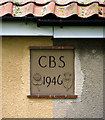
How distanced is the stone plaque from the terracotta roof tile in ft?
2.57

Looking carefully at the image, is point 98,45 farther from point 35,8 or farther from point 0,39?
point 0,39

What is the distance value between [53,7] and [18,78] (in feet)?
4.64

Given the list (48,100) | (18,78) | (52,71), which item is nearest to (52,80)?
(52,71)

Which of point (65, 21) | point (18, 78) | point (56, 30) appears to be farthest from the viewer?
point (18, 78)

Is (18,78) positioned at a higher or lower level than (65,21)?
lower

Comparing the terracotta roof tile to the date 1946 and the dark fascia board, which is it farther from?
the date 1946

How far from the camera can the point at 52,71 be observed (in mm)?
3408

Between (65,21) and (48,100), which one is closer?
(65,21)

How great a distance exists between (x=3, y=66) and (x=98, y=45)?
1769mm

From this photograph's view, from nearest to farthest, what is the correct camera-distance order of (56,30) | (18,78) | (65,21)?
(65,21)
(56,30)
(18,78)

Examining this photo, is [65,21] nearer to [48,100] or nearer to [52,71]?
[52,71]

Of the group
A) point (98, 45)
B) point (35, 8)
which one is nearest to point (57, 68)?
point (98, 45)

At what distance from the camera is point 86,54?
337 centimetres

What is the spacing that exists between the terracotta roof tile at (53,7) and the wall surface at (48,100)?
615mm
